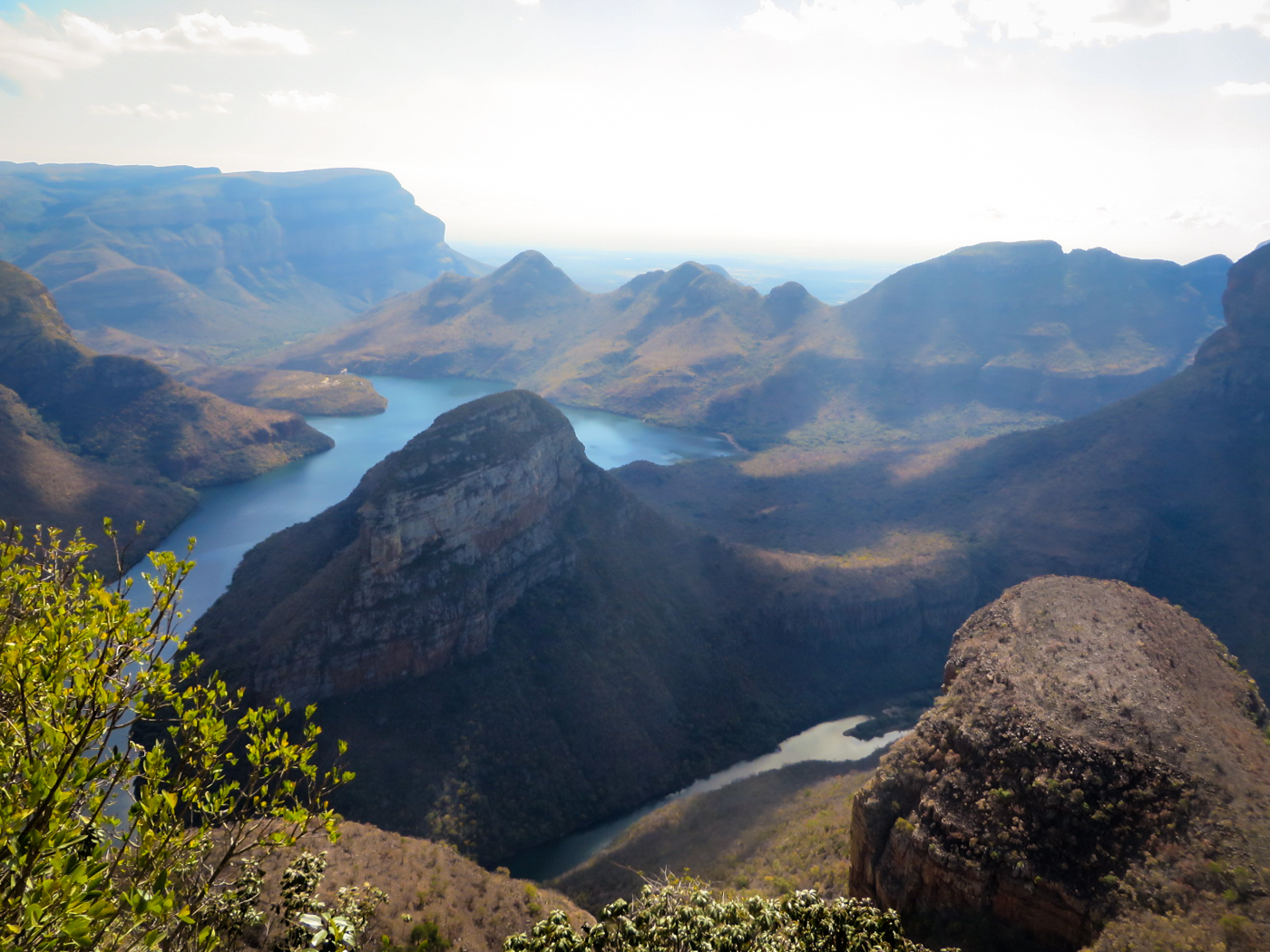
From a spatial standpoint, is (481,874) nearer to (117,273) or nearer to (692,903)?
(692,903)

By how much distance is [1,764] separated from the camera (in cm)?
769

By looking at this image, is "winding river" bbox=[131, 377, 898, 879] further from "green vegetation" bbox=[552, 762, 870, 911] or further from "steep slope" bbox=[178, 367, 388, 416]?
"steep slope" bbox=[178, 367, 388, 416]

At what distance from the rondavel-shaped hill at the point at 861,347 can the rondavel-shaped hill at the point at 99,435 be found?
67.0 meters

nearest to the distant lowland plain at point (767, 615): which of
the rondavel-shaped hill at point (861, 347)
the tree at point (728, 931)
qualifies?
the rondavel-shaped hill at point (861, 347)

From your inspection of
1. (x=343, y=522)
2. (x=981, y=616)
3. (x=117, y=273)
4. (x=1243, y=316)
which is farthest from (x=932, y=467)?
(x=117, y=273)

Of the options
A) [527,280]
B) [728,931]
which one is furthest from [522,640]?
[527,280]

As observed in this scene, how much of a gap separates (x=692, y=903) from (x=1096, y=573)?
61.0 meters

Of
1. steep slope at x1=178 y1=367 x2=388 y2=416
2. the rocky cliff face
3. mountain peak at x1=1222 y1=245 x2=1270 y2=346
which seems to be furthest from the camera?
steep slope at x1=178 y1=367 x2=388 y2=416

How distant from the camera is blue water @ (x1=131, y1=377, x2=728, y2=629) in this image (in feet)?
218

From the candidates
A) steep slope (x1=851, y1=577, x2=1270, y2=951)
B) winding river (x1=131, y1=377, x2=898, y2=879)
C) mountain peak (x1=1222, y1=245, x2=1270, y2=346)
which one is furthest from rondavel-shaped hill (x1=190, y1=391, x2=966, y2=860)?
mountain peak (x1=1222, y1=245, x2=1270, y2=346)

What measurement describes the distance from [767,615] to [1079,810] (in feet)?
112

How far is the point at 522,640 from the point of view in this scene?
4522 cm

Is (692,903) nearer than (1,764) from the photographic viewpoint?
No

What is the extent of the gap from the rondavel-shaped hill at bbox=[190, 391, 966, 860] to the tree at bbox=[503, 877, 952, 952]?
24.3 metres
